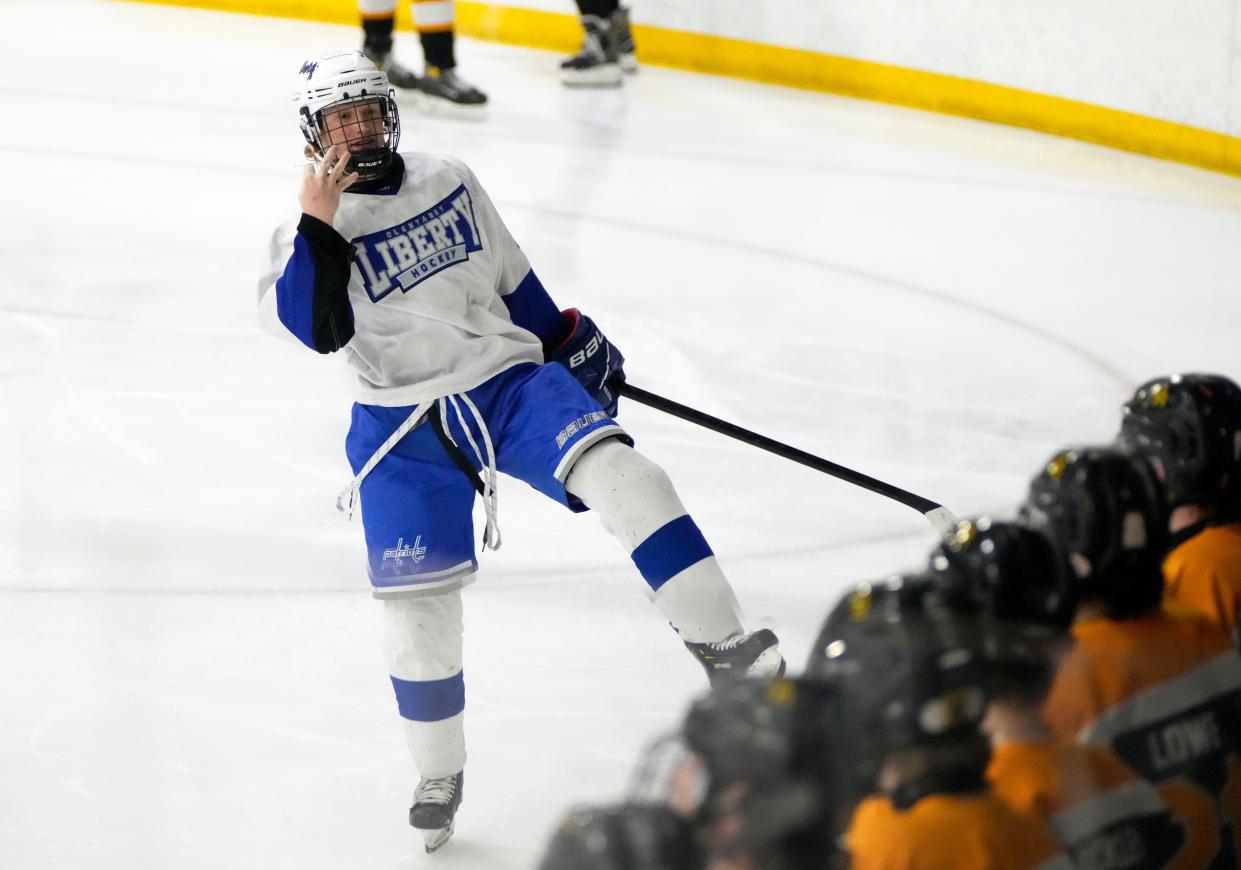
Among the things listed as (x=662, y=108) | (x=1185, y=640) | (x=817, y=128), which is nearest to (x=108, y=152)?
(x=662, y=108)

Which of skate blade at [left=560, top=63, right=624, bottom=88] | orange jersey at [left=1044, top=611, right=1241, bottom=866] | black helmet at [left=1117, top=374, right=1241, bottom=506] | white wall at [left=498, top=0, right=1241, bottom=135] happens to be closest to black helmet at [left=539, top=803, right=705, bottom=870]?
orange jersey at [left=1044, top=611, right=1241, bottom=866]

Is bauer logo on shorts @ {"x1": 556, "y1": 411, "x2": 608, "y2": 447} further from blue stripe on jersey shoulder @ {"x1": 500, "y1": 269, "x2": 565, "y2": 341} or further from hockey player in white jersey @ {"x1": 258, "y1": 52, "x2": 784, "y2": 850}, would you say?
blue stripe on jersey shoulder @ {"x1": 500, "y1": 269, "x2": 565, "y2": 341}

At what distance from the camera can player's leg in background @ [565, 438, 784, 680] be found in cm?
221

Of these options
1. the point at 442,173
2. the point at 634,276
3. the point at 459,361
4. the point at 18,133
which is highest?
the point at 442,173

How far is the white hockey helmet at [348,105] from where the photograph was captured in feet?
7.85

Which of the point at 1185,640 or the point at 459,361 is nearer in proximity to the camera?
the point at 1185,640

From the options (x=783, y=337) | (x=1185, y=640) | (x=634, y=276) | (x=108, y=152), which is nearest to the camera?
(x=1185, y=640)

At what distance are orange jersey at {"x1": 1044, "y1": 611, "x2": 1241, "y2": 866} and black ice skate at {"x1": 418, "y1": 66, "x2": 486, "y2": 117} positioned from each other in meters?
5.88

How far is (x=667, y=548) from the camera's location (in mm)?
2229

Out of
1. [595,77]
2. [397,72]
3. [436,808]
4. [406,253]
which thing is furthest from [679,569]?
[595,77]

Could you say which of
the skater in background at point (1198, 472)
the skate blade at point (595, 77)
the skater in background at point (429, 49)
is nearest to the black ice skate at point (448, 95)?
the skater in background at point (429, 49)

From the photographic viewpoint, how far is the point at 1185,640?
145cm

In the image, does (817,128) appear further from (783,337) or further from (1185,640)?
(1185,640)

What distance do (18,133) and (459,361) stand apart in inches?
195
